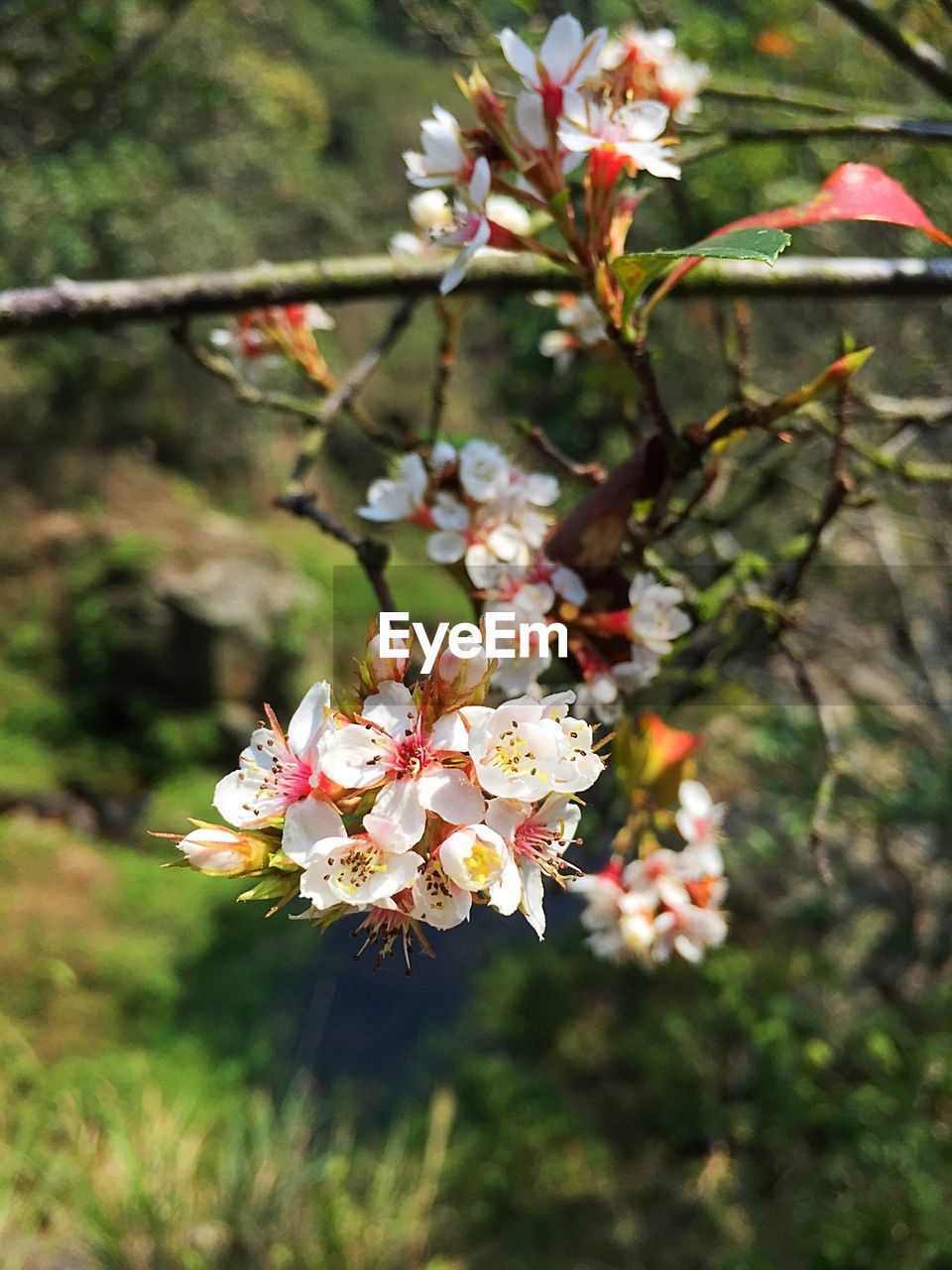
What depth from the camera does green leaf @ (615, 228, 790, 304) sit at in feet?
1.20

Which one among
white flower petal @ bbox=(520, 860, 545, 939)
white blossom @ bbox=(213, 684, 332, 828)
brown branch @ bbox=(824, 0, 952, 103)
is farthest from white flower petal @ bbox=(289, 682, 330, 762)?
brown branch @ bbox=(824, 0, 952, 103)

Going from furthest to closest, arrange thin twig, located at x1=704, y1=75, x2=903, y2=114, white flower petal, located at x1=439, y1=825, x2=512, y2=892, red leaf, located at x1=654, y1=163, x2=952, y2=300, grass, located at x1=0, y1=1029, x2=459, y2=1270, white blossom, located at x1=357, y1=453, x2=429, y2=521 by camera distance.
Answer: grass, located at x1=0, y1=1029, x2=459, y2=1270 < thin twig, located at x1=704, y1=75, x2=903, y2=114 < white blossom, located at x1=357, y1=453, x2=429, y2=521 < red leaf, located at x1=654, y1=163, x2=952, y2=300 < white flower petal, located at x1=439, y1=825, x2=512, y2=892

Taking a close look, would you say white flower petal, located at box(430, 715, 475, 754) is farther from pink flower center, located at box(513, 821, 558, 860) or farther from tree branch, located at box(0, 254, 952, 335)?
tree branch, located at box(0, 254, 952, 335)

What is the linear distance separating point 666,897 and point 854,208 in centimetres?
51

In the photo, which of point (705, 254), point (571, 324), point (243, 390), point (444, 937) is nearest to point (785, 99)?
point (571, 324)

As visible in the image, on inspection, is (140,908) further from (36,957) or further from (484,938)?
(484,938)

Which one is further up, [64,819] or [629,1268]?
[629,1268]

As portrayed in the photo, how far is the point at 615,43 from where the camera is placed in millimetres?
931

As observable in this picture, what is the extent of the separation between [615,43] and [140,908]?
3.76 meters

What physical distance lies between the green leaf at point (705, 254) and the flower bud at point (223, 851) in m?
0.30

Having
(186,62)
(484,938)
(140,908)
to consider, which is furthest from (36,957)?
(186,62)

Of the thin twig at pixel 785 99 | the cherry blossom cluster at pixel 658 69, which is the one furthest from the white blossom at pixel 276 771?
the thin twig at pixel 785 99

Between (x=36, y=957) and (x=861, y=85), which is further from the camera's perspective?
(x=36, y=957)

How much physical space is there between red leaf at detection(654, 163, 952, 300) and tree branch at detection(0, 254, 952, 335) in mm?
136
